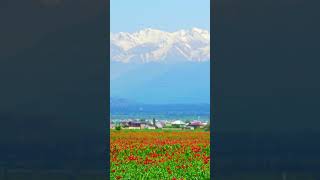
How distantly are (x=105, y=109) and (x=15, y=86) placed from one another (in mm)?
1049

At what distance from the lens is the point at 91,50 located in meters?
7.55

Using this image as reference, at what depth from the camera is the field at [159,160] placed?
13.3m

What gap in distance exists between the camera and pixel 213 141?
7.47 meters

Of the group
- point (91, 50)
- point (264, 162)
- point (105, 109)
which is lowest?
point (264, 162)

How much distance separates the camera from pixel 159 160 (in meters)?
15.6

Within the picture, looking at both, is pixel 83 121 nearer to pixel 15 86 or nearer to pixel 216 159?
pixel 15 86

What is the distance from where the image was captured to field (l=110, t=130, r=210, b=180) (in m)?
13.3

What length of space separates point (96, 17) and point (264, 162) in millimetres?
2370

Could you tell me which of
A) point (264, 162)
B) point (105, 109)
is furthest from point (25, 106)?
point (264, 162)

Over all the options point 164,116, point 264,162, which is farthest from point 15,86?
point 164,116

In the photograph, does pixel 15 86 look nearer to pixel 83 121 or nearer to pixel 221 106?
pixel 83 121

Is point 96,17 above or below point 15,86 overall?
above

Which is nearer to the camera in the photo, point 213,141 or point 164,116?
point 213,141

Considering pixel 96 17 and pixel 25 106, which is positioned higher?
pixel 96 17
